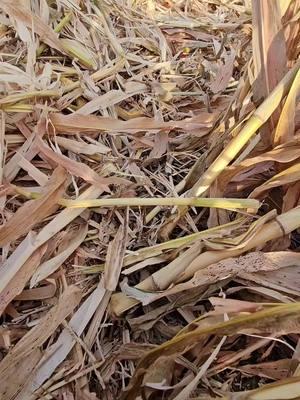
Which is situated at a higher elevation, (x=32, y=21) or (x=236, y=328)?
(x=32, y=21)

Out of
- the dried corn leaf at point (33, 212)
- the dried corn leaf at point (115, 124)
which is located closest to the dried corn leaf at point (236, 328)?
the dried corn leaf at point (33, 212)

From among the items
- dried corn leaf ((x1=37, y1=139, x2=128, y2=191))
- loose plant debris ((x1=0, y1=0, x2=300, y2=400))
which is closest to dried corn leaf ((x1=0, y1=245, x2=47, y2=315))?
loose plant debris ((x1=0, y1=0, x2=300, y2=400))

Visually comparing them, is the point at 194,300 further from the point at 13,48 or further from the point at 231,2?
the point at 231,2

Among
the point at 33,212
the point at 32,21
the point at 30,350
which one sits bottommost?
the point at 30,350

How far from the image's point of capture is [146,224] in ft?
3.06

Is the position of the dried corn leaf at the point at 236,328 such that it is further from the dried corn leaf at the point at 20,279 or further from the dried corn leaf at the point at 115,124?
the dried corn leaf at the point at 115,124

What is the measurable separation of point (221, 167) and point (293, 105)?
0.38ft

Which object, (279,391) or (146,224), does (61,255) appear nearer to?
(146,224)

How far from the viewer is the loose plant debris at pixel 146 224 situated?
795 mm

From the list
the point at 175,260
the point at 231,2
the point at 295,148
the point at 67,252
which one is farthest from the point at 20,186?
the point at 231,2

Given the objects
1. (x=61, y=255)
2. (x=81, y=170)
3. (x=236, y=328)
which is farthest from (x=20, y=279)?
(x=236, y=328)

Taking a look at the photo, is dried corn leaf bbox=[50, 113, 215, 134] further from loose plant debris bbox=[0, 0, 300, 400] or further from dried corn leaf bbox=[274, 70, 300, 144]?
dried corn leaf bbox=[274, 70, 300, 144]

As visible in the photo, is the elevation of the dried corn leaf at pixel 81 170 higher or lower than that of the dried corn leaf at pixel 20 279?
higher

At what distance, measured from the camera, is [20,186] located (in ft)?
3.19
